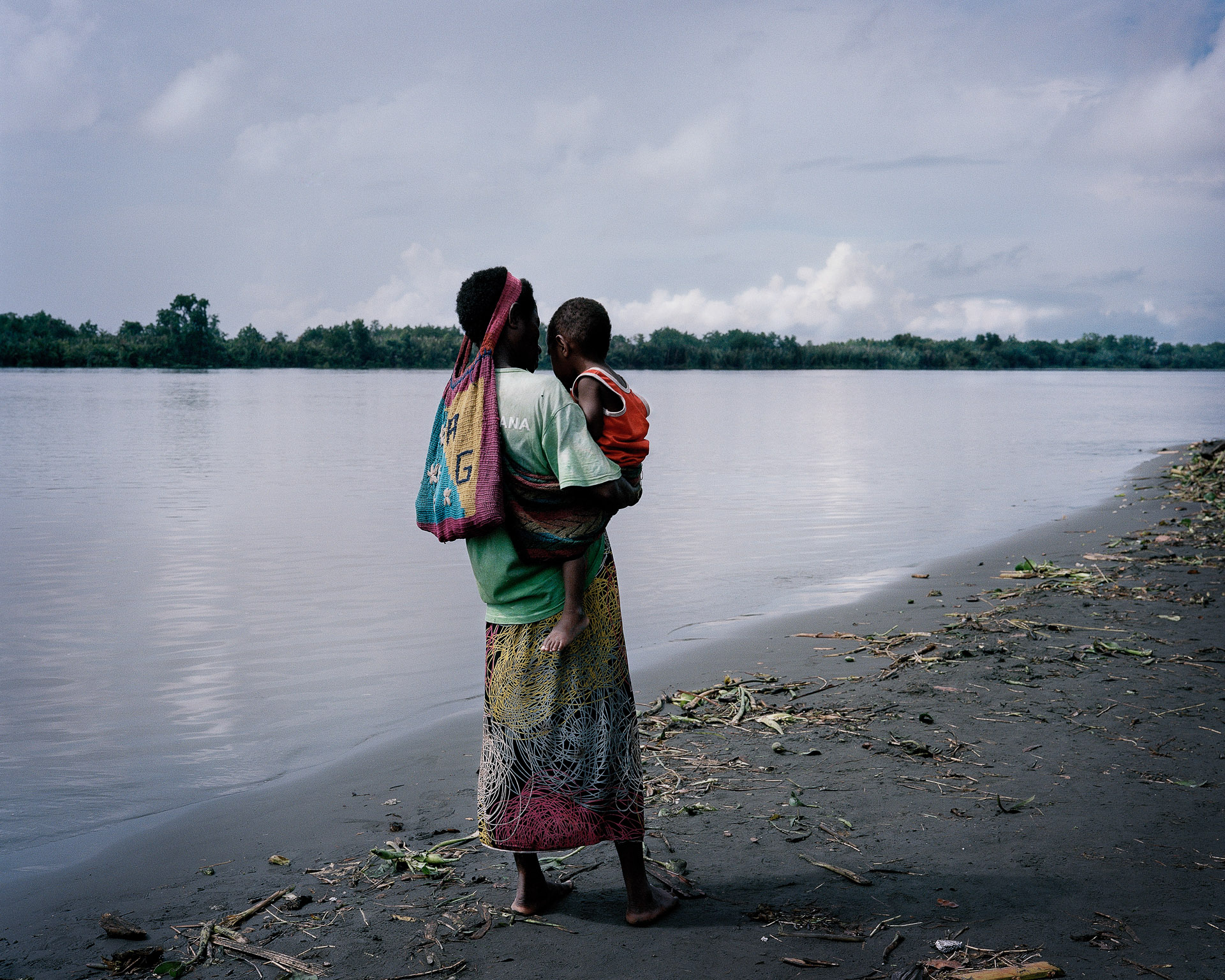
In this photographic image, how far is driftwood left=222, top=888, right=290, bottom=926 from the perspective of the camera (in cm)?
321

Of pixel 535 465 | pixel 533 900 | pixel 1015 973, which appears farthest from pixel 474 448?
pixel 1015 973

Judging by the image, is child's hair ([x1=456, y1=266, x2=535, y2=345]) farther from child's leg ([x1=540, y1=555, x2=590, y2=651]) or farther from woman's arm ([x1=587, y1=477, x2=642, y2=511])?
child's leg ([x1=540, y1=555, x2=590, y2=651])

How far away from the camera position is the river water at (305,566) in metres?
5.52

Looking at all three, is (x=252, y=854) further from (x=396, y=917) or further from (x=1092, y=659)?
(x=1092, y=659)

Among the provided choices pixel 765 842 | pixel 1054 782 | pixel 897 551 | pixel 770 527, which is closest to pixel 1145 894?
pixel 1054 782

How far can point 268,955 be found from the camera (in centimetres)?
297

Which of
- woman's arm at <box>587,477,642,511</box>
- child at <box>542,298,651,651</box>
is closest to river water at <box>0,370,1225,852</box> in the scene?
child at <box>542,298,651,651</box>

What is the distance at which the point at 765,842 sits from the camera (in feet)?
11.9

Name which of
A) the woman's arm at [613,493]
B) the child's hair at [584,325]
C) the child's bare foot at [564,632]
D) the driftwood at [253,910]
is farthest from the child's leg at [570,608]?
the driftwood at [253,910]

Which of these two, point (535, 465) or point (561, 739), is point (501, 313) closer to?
point (535, 465)

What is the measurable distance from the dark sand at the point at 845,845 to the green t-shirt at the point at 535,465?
42.9 inches

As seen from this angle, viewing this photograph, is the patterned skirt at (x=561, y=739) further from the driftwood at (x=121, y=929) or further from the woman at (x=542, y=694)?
the driftwood at (x=121, y=929)

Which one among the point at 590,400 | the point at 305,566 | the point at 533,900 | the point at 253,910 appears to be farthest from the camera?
the point at 305,566

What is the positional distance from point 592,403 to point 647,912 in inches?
64.9
